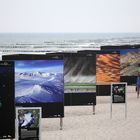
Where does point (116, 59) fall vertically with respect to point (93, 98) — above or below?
above

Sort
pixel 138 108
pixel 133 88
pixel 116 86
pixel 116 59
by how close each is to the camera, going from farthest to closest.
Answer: pixel 133 88 < pixel 116 59 < pixel 138 108 < pixel 116 86

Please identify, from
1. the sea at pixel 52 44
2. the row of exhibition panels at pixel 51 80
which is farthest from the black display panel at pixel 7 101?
the sea at pixel 52 44

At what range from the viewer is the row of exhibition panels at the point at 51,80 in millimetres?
5176

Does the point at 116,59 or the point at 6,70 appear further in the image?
the point at 116,59

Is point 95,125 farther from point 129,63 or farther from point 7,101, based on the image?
point 129,63

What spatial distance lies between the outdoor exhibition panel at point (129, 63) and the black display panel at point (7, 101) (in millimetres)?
8494

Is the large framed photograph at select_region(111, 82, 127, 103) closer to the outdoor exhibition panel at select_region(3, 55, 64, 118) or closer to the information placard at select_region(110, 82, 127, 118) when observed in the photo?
the information placard at select_region(110, 82, 127, 118)

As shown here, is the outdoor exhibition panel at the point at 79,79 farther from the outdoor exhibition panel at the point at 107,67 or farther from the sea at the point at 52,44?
the sea at the point at 52,44

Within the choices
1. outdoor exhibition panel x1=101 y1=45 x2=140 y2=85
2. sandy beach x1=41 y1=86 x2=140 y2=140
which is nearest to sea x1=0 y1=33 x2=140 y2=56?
outdoor exhibition panel x1=101 y1=45 x2=140 y2=85

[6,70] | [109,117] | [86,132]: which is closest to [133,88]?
[109,117]

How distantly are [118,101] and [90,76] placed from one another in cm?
76

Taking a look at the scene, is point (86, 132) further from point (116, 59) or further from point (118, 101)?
point (116, 59)

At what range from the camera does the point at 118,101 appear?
31.4 feet

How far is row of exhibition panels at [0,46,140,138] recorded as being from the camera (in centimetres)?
518
